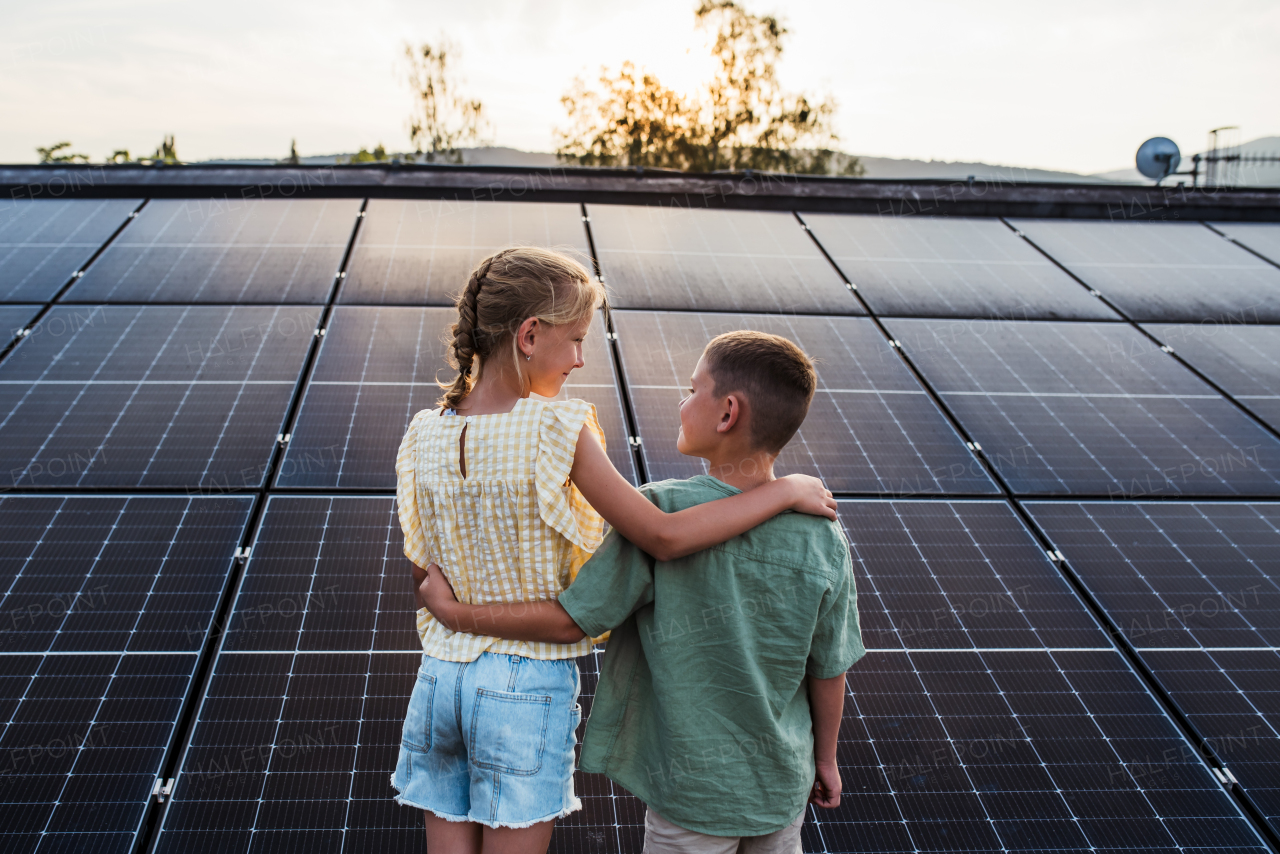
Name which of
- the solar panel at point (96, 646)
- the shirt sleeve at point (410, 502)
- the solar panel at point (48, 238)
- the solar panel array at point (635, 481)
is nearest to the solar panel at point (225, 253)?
the solar panel array at point (635, 481)

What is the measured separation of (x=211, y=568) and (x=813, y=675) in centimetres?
317

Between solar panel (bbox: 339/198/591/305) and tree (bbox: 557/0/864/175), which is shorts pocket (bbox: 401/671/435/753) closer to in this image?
solar panel (bbox: 339/198/591/305)

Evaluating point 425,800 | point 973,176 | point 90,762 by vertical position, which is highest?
point 973,176

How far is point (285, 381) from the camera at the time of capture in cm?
512

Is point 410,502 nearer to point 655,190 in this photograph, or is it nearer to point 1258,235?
point 655,190

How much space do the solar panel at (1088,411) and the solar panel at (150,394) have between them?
185 inches

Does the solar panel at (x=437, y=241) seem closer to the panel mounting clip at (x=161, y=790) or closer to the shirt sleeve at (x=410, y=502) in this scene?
the panel mounting clip at (x=161, y=790)

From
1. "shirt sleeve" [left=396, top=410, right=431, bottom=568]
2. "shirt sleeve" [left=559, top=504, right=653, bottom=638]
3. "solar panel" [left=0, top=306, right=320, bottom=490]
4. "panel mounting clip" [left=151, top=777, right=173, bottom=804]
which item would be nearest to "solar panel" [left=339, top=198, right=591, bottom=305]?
"solar panel" [left=0, top=306, right=320, bottom=490]

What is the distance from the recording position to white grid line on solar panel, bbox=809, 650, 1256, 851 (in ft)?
10.8

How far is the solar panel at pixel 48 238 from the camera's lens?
238 inches

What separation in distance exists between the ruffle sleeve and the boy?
0.15 m

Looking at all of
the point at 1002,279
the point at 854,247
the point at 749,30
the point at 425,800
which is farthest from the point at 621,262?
the point at 749,30

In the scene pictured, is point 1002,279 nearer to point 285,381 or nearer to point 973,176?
point 973,176

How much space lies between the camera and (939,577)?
424 cm
